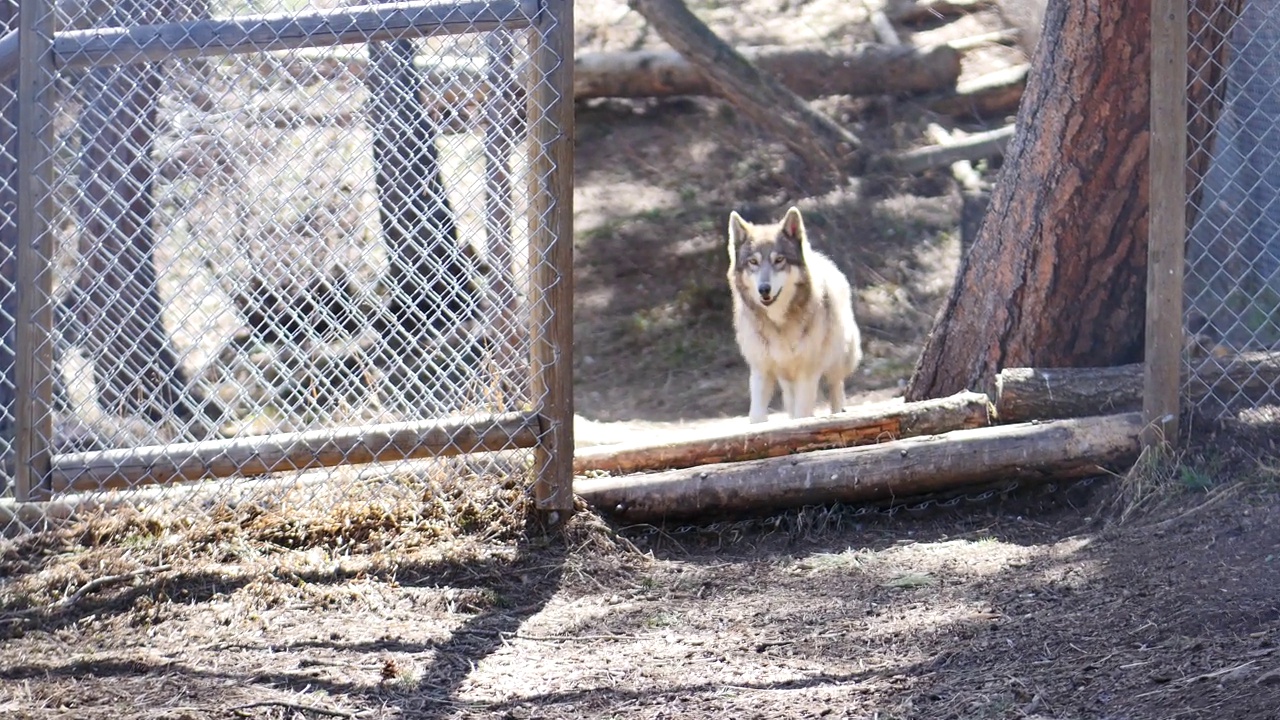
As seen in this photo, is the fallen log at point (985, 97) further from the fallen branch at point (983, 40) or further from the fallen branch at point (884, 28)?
the fallen branch at point (884, 28)

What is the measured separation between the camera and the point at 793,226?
24.3 ft

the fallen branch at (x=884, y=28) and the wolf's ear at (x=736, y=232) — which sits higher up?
the fallen branch at (x=884, y=28)

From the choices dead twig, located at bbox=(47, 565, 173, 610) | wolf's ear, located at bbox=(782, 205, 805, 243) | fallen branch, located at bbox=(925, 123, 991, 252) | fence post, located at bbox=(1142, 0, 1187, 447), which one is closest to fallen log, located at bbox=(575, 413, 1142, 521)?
fence post, located at bbox=(1142, 0, 1187, 447)

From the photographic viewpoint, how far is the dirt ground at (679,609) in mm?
3367

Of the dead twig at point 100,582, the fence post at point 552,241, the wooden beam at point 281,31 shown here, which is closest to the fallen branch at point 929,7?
the fence post at point 552,241

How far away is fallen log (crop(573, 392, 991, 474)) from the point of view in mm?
5371

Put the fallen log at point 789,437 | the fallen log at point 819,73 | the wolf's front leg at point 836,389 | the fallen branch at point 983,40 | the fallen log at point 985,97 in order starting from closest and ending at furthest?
the fallen log at point 789,437 < the wolf's front leg at point 836,389 < the fallen log at point 985,97 < the fallen log at point 819,73 < the fallen branch at point 983,40

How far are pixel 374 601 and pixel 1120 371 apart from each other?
3.48 metres

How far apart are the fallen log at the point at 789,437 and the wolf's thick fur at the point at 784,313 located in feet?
6.38

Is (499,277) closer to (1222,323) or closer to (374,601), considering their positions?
(374,601)

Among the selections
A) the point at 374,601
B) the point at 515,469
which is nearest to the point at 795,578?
the point at 515,469

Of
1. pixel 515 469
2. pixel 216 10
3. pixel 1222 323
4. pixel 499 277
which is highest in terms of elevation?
pixel 216 10

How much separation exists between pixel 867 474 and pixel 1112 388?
121 cm

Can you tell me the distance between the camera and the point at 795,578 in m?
4.54
